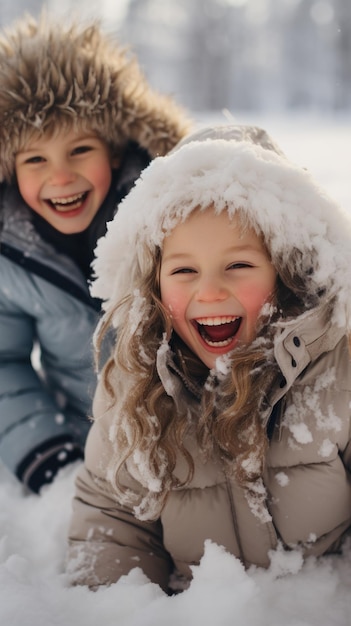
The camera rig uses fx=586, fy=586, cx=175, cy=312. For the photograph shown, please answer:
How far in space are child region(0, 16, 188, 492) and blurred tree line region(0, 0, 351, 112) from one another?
1876 centimetres

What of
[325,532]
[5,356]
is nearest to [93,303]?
[5,356]

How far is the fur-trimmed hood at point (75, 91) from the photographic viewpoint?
169 cm

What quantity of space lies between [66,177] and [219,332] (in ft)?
2.47

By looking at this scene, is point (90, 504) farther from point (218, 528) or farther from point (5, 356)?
point (5, 356)

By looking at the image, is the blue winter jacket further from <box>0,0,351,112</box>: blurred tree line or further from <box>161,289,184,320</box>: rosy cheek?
<box>0,0,351,112</box>: blurred tree line

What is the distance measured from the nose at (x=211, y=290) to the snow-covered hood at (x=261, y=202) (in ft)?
0.40

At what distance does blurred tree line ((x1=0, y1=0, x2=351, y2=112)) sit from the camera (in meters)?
20.2

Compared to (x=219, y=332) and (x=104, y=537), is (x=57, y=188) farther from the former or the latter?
(x=104, y=537)

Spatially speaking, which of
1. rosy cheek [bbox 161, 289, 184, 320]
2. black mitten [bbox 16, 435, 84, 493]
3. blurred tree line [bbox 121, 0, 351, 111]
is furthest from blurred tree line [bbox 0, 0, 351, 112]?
rosy cheek [bbox 161, 289, 184, 320]

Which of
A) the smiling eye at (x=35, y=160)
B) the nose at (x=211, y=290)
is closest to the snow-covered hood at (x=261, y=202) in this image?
the nose at (x=211, y=290)

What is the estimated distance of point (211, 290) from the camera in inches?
43.8

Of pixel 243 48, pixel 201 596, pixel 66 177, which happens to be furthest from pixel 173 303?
pixel 243 48

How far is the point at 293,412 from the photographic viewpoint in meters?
1.22

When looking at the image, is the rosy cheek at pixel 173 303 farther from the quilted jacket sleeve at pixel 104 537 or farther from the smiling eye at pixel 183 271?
the quilted jacket sleeve at pixel 104 537
